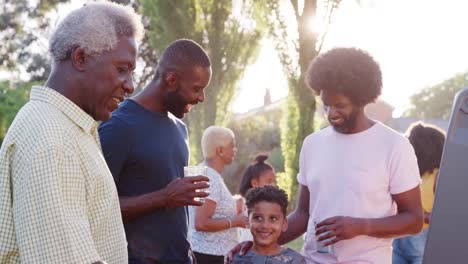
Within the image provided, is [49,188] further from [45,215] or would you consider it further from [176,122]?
[176,122]

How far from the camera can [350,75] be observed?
3.58 meters

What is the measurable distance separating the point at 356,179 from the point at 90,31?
153 cm

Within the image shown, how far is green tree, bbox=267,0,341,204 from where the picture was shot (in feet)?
45.6

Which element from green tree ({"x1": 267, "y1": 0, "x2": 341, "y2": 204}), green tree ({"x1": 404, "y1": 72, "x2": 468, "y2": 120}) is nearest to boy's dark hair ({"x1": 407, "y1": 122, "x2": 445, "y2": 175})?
green tree ({"x1": 267, "y1": 0, "x2": 341, "y2": 204})

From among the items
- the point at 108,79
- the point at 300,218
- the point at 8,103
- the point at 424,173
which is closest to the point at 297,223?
the point at 300,218

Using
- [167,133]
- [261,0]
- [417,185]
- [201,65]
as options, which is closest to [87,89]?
[167,133]

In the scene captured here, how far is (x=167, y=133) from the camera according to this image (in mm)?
3484

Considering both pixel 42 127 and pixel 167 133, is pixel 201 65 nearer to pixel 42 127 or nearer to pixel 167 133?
pixel 167 133

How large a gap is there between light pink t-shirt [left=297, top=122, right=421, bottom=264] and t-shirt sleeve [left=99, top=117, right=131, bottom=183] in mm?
936

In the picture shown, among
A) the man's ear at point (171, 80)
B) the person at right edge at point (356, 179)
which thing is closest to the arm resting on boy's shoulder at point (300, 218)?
the person at right edge at point (356, 179)

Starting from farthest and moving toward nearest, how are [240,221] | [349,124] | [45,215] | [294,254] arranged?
[240,221] < [294,254] < [349,124] < [45,215]

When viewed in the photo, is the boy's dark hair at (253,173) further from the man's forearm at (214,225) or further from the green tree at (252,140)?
the green tree at (252,140)

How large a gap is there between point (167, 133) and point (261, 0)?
12539 mm

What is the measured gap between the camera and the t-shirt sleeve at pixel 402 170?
3357mm
